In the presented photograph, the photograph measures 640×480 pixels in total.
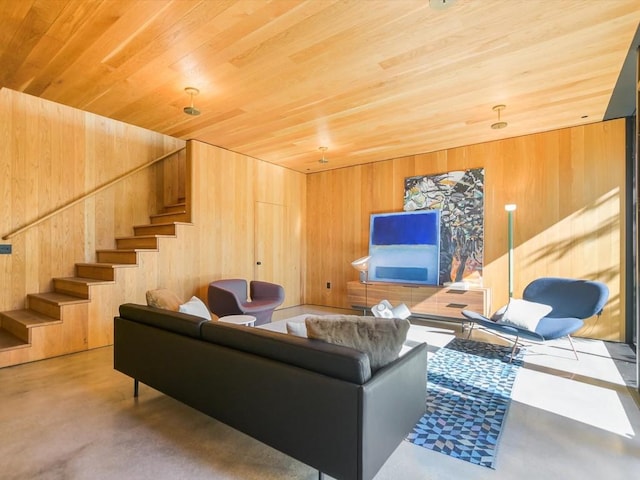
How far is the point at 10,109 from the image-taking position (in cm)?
354

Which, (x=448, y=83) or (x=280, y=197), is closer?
(x=448, y=83)

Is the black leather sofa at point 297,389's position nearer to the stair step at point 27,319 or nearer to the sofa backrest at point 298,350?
the sofa backrest at point 298,350

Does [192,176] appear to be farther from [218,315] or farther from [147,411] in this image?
[147,411]

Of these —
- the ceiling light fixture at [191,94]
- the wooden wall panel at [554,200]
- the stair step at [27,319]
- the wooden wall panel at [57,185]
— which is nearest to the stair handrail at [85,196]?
the wooden wall panel at [57,185]

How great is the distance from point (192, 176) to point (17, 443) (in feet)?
11.4

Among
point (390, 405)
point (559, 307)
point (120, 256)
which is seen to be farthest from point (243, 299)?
point (559, 307)

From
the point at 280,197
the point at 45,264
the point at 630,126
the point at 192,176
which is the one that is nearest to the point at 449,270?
the point at 630,126

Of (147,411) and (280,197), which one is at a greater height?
(280,197)

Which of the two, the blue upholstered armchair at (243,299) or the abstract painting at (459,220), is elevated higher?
the abstract painting at (459,220)

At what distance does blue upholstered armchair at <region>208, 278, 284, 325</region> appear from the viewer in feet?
13.1

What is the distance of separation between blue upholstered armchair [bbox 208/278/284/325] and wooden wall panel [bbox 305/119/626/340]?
2484 millimetres

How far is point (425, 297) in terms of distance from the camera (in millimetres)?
4664

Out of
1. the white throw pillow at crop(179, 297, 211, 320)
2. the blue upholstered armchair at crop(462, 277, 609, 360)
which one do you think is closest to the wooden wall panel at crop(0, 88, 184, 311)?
the white throw pillow at crop(179, 297, 211, 320)

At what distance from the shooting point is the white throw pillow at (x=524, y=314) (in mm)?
3174
